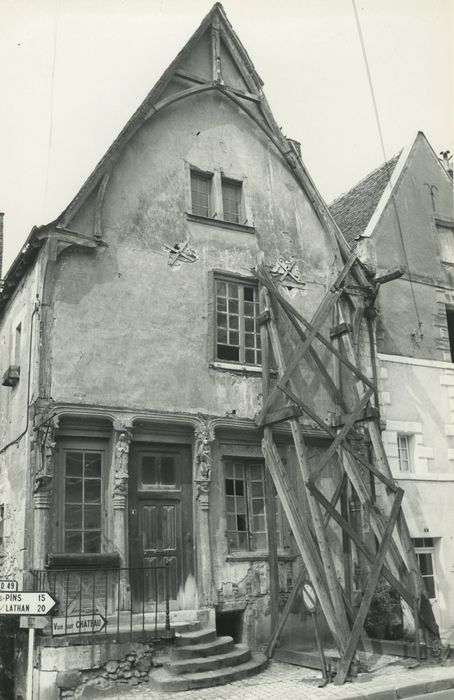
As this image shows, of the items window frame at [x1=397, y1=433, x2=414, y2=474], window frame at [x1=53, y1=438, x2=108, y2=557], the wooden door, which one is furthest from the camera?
window frame at [x1=397, y1=433, x2=414, y2=474]

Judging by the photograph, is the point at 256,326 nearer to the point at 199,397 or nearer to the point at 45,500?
the point at 199,397

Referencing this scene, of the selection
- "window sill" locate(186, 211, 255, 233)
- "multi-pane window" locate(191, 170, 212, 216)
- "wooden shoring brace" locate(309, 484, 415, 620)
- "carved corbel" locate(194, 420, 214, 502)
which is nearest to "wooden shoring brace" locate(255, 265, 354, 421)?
"window sill" locate(186, 211, 255, 233)

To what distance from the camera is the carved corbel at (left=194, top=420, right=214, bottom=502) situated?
11.8m

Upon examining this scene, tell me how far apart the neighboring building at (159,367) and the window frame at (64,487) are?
31mm

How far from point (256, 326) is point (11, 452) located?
16.4 feet

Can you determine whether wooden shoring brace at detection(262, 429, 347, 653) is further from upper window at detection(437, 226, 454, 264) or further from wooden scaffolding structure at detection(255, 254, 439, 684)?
upper window at detection(437, 226, 454, 264)

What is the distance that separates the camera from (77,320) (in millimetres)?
11383

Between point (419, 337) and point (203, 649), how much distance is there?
→ 27.7ft

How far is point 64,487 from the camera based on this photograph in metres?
10.9

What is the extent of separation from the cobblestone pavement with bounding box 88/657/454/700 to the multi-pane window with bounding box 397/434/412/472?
4620 mm

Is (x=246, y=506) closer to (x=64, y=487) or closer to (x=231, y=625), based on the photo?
(x=231, y=625)

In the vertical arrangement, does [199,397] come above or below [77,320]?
below

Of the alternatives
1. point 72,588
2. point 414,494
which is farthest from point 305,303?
point 72,588

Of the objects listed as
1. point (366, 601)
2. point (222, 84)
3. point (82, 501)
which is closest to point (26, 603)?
point (82, 501)
